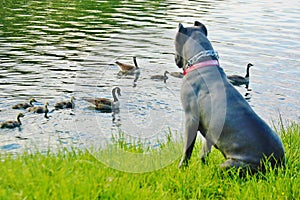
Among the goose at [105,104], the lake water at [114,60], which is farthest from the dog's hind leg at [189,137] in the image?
the goose at [105,104]

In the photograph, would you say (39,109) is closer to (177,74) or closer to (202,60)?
(177,74)

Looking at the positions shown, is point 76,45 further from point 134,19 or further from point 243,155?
point 243,155

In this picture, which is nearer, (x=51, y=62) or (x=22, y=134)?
(x=22, y=134)

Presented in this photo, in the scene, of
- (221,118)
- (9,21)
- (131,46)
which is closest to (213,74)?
(221,118)

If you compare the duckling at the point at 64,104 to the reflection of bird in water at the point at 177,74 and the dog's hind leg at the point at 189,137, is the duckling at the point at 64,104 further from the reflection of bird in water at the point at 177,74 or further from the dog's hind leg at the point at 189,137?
the dog's hind leg at the point at 189,137

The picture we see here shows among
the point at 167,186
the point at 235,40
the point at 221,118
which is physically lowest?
the point at 235,40

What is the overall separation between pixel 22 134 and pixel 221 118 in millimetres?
7347

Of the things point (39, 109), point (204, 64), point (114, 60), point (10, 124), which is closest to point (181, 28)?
point (204, 64)

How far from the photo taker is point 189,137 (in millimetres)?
7793

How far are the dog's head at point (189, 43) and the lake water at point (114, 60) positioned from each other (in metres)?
2.35

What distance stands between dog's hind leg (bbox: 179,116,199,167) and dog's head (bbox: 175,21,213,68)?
4.05ft

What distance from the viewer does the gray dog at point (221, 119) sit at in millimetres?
7176

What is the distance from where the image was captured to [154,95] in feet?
56.7

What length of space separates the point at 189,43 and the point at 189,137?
1.64 metres
